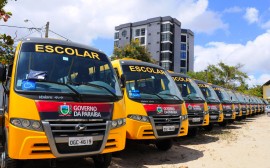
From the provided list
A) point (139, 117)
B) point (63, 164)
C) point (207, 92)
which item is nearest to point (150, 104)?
point (139, 117)

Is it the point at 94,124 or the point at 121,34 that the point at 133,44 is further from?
the point at 121,34

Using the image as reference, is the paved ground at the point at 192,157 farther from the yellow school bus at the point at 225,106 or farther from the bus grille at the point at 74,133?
the yellow school bus at the point at 225,106

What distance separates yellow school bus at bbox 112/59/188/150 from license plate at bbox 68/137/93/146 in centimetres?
201

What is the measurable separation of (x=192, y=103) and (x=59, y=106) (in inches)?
241

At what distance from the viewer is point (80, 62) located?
5625 millimetres

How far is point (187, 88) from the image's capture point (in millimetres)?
10570

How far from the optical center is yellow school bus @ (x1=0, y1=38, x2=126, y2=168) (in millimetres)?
4422

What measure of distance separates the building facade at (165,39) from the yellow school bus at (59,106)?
179 ft

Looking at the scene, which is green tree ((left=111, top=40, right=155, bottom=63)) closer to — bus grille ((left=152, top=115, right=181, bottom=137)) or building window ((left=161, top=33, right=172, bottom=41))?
bus grille ((left=152, top=115, right=181, bottom=137))

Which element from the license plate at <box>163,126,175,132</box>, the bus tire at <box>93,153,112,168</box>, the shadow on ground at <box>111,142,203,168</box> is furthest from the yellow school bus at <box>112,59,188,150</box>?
the bus tire at <box>93,153,112,168</box>

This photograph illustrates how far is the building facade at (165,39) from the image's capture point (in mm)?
62812

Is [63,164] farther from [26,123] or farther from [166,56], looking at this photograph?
[166,56]

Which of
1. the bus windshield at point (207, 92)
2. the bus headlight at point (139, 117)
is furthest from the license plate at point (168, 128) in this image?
the bus windshield at point (207, 92)

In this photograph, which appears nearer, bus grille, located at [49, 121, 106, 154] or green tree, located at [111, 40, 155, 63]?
bus grille, located at [49, 121, 106, 154]
